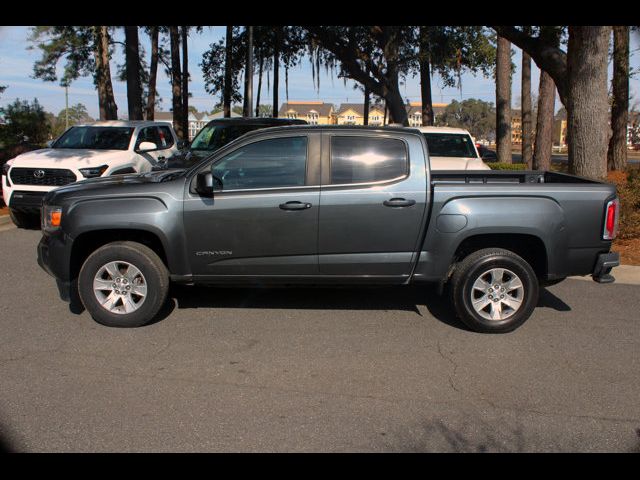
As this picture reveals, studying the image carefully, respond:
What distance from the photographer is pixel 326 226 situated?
5.22 meters

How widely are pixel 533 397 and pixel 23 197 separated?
8.61 metres

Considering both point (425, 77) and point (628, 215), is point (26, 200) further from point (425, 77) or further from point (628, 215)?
point (425, 77)

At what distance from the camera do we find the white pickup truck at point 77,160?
31.4 feet

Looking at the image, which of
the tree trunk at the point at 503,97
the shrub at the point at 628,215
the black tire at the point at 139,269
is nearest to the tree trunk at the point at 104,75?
the tree trunk at the point at 503,97

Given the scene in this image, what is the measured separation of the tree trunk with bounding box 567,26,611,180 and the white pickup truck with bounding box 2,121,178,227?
734cm

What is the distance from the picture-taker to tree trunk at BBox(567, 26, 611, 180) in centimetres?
934

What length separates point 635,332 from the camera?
17.7ft

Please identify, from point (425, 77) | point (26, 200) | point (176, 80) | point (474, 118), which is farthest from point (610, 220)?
point (474, 118)

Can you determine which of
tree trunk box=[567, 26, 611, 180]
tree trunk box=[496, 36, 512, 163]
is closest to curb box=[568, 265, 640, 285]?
tree trunk box=[567, 26, 611, 180]

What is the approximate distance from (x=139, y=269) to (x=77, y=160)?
5.34m

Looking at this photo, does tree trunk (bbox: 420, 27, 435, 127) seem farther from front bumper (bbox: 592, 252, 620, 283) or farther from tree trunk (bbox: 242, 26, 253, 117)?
front bumper (bbox: 592, 252, 620, 283)

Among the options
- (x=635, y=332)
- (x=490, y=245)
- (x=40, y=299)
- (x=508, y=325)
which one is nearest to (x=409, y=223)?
(x=490, y=245)
